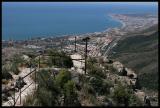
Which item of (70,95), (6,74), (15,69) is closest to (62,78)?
(70,95)

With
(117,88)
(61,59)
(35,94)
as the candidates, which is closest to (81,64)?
(61,59)

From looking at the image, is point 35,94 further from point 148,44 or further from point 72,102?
point 148,44

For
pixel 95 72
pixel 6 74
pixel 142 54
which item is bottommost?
pixel 142 54

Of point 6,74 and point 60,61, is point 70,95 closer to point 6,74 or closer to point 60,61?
point 6,74

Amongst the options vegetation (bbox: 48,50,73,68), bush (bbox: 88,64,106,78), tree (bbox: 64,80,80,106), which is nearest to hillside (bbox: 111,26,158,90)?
vegetation (bbox: 48,50,73,68)

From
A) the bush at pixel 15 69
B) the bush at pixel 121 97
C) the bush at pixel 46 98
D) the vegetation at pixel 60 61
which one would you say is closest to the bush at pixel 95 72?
the vegetation at pixel 60 61

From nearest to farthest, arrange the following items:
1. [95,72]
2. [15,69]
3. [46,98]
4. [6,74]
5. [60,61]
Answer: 1. [46,98]
2. [6,74]
3. [15,69]
4. [95,72]
5. [60,61]

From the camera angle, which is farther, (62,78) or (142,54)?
(142,54)

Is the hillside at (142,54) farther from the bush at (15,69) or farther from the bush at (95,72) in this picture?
the bush at (15,69)
